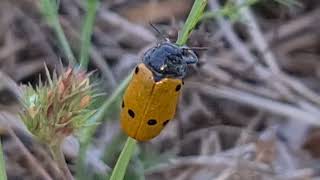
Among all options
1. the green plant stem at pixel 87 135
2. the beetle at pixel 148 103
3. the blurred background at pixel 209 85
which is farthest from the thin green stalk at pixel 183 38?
the blurred background at pixel 209 85

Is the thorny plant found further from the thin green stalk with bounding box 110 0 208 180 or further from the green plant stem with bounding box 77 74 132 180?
the green plant stem with bounding box 77 74 132 180

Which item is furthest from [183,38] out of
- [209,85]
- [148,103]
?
[209,85]

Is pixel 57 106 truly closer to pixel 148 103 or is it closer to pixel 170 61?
pixel 148 103

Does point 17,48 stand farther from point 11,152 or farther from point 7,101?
point 11,152

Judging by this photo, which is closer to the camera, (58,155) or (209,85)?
(58,155)

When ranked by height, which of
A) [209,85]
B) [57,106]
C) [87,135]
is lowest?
[209,85]

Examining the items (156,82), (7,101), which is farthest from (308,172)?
(7,101)

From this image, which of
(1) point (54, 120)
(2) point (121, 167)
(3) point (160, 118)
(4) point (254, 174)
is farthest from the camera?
(4) point (254, 174)
